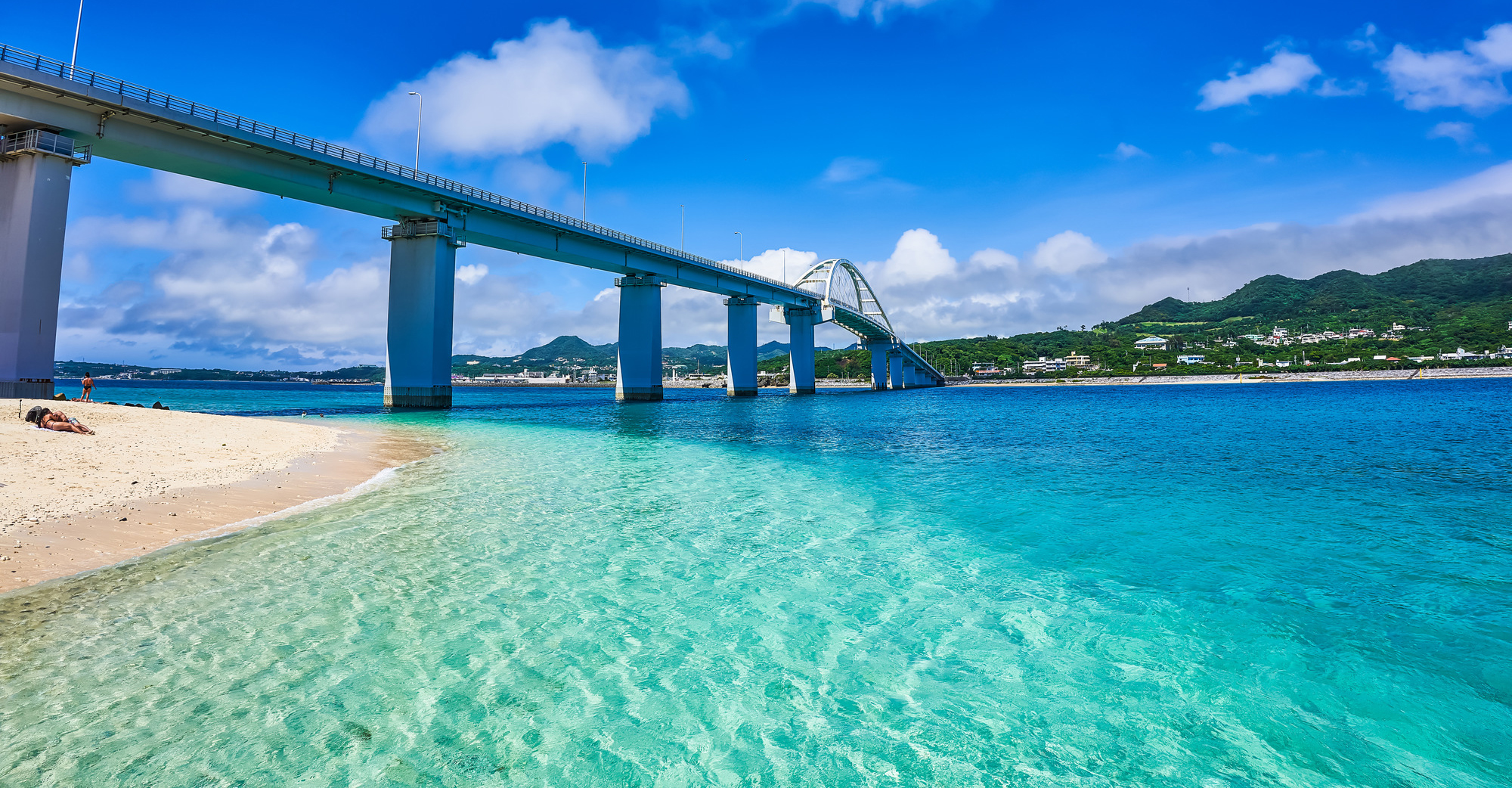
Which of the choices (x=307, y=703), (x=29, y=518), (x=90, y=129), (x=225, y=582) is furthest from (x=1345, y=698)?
(x=90, y=129)

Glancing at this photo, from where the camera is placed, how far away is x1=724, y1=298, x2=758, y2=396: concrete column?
8250cm

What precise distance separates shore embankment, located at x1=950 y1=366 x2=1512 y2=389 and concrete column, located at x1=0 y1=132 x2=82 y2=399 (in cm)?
16851

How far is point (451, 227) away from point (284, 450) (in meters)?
31.1

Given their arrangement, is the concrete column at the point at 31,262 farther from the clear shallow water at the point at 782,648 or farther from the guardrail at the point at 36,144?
the clear shallow water at the point at 782,648

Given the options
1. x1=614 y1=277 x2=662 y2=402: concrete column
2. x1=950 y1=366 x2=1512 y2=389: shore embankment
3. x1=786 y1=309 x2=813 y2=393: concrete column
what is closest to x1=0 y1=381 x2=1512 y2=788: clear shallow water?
x1=614 y1=277 x2=662 y2=402: concrete column

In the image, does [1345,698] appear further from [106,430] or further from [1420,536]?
[106,430]

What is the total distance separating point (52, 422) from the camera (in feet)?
55.4

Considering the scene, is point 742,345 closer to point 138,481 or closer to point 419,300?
point 419,300

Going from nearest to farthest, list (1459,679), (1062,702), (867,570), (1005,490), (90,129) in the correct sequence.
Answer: (1062,702) < (1459,679) < (867,570) < (1005,490) < (90,129)

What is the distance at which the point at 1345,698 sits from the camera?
530cm

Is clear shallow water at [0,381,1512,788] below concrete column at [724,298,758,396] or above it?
below

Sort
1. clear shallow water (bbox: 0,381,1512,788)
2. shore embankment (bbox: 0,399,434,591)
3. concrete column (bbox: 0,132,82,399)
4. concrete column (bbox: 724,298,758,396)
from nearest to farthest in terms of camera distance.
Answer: clear shallow water (bbox: 0,381,1512,788)
shore embankment (bbox: 0,399,434,591)
concrete column (bbox: 0,132,82,399)
concrete column (bbox: 724,298,758,396)

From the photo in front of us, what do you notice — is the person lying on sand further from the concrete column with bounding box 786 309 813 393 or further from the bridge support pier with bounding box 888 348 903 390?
the bridge support pier with bounding box 888 348 903 390

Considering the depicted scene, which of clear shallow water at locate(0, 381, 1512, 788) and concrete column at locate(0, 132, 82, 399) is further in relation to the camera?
concrete column at locate(0, 132, 82, 399)
